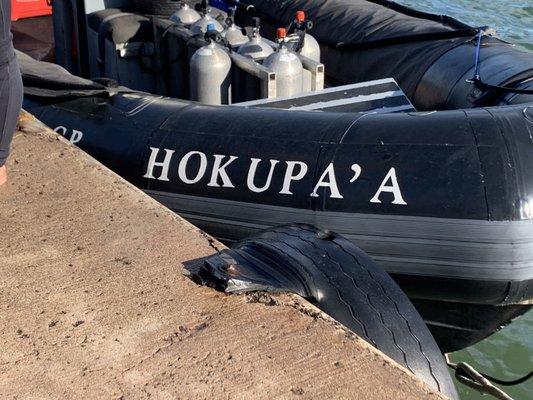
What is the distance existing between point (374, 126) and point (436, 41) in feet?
5.21

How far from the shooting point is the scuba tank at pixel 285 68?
185 inches

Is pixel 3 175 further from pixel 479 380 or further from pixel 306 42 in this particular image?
pixel 306 42

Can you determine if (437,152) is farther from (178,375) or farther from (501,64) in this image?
(178,375)

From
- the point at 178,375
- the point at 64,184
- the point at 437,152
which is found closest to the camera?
the point at 178,375

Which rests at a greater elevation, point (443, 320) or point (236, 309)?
point (236, 309)

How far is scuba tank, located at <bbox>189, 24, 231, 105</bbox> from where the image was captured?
4.78m

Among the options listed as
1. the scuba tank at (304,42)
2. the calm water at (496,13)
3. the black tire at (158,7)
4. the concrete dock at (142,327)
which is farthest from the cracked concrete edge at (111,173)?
the calm water at (496,13)

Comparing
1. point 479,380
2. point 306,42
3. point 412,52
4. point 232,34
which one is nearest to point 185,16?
point 232,34

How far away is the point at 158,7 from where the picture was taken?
5691 mm

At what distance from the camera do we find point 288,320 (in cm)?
213

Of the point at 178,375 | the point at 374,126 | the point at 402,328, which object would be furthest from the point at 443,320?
the point at 178,375

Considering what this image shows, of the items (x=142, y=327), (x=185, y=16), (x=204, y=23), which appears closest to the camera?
(x=142, y=327)

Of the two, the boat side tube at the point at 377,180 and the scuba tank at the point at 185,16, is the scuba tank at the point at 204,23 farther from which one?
the boat side tube at the point at 377,180

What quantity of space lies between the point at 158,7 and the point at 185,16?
27 centimetres
